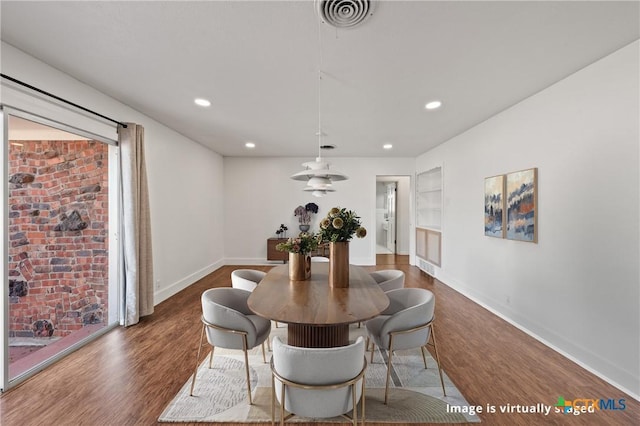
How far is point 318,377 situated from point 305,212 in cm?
521

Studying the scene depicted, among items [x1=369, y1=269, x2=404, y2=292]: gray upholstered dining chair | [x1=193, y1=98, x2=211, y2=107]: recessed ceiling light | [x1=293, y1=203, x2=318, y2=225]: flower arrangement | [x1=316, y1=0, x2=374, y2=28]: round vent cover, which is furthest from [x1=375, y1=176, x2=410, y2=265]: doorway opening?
[x1=316, y1=0, x2=374, y2=28]: round vent cover

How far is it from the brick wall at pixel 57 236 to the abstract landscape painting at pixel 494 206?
15.9 ft

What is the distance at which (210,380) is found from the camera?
2.18m

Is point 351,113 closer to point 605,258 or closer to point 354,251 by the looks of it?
point 605,258

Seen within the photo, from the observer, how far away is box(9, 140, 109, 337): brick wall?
2.38 m

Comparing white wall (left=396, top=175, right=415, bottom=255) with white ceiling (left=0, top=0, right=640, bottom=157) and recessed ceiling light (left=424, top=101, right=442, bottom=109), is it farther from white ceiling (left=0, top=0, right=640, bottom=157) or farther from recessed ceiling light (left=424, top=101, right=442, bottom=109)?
recessed ceiling light (left=424, top=101, right=442, bottom=109)

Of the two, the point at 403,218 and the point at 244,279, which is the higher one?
the point at 403,218

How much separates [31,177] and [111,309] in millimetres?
1629

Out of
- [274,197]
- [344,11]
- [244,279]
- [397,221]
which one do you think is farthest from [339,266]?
[397,221]

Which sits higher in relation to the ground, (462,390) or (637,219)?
(637,219)

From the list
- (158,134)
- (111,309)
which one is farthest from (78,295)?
(158,134)

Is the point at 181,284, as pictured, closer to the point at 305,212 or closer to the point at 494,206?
the point at 305,212

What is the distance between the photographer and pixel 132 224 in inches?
123

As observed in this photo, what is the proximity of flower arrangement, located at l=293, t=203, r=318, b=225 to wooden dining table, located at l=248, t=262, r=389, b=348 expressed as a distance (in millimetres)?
4060
